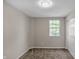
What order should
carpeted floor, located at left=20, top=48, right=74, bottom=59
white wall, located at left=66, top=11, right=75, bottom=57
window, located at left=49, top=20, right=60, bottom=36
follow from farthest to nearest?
1. window, located at left=49, top=20, right=60, bottom=36
2. carpeted floor, located at left=20, top=48, right=74, bottom=59
3. white wall, located at left=66, top=11, right=75, bottom=57

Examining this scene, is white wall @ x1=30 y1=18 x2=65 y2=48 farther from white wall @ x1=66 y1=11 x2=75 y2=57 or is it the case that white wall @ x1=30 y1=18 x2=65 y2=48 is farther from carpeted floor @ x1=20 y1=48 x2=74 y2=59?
white wall @ x1=66 y1=11 x2=75 y2=57

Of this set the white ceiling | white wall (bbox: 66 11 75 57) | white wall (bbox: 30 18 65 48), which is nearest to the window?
white wall (bbox: 30 18 65 48)

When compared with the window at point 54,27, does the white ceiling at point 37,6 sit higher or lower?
higher

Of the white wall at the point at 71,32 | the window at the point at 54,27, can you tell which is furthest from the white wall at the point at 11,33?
the window at the point at 54,27

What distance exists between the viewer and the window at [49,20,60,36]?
23.8 feet

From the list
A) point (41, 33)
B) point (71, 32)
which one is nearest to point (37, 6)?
point (71, 32)

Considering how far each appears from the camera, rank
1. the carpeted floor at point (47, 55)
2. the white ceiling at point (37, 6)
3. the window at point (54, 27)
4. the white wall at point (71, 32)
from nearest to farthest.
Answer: the white ceiling at point (37, 6) → the white wall at point (71, 32) → the carpeted floor at point (47, 55) → the window at point (54, 27)

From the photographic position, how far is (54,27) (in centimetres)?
732

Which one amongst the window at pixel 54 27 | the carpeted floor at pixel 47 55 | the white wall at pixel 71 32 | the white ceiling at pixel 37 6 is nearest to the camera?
the white ceiling at pixel 37 6

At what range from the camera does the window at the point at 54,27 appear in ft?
23.8

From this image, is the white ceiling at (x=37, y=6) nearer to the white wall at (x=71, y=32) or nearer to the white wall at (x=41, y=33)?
the white wall at (x=71, y=32)
